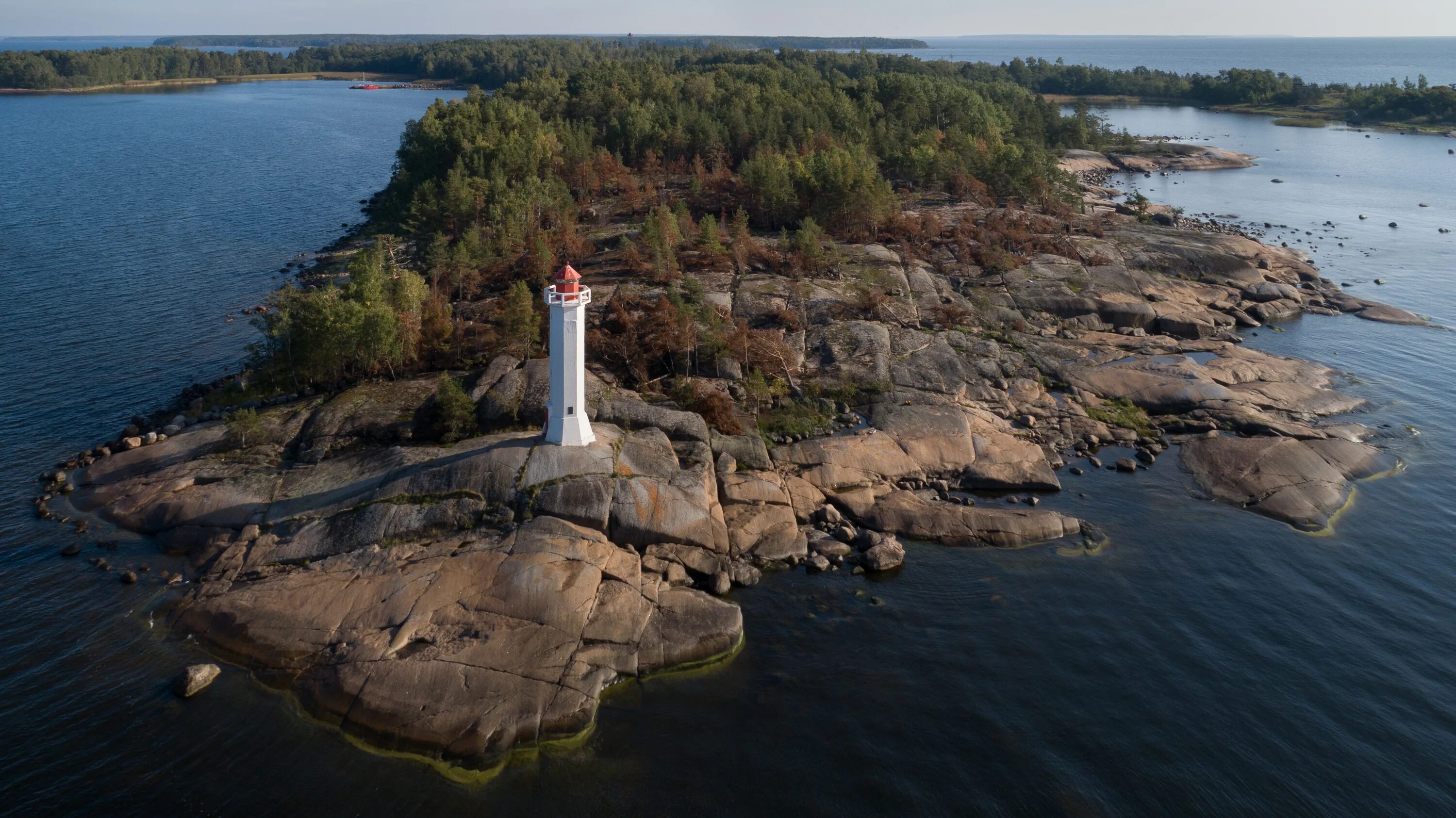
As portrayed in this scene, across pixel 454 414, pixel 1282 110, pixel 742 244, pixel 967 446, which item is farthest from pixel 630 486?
pixel 1282 110

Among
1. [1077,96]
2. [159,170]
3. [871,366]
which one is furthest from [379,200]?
[1077,96]

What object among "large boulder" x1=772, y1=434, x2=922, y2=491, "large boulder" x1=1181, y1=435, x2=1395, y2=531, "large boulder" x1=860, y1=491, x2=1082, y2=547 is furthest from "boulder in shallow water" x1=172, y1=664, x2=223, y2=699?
"large boulder" x1=1181, y1=435, x2=1395, y2=531

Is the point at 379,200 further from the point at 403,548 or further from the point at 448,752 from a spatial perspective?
the point at 448,752

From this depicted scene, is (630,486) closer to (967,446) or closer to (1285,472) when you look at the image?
(967,446)

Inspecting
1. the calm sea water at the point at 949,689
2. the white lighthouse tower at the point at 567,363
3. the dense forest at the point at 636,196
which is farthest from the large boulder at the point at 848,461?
the white lighthouse tower at the point at 567,363

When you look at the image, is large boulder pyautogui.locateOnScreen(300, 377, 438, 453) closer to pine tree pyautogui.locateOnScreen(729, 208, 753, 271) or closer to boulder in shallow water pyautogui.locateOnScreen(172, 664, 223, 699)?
boulder in shallow water pyautogui.locateOnScreen(172, 664, 223, 699)

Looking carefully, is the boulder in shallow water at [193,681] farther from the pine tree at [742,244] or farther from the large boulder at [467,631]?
the pine tree at [742,244]
